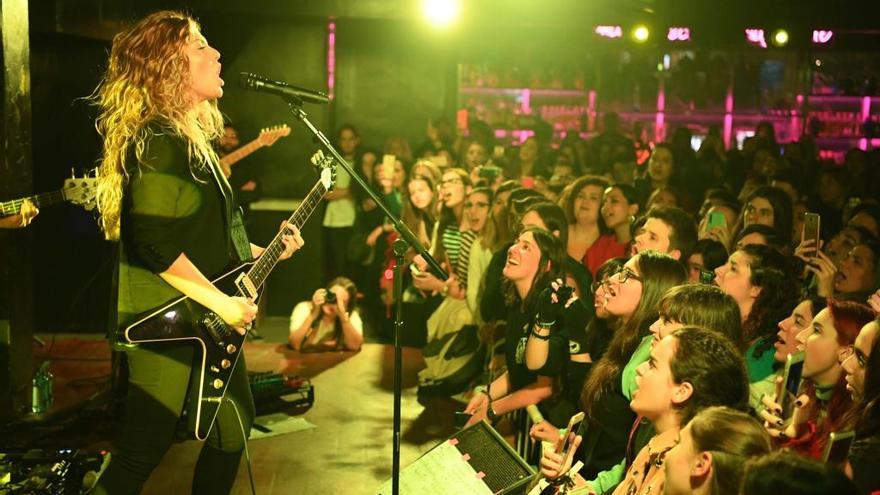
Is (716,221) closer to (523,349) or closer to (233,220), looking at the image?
(523,349)

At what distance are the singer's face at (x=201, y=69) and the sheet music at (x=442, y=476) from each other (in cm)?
150

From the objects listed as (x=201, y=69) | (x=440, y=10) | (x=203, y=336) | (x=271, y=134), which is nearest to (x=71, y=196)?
(x=271, y=134)

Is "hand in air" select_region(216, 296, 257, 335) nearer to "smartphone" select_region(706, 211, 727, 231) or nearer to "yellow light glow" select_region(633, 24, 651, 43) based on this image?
"smartphone" select_region(706, 211, 727, 231)

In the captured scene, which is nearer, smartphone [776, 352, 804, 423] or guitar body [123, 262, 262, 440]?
guitar body [123, 262, 262, 440]

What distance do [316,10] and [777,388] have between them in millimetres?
5803

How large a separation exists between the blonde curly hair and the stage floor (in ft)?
6.00

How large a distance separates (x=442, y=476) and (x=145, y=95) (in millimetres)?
1656

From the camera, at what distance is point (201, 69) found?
335cm

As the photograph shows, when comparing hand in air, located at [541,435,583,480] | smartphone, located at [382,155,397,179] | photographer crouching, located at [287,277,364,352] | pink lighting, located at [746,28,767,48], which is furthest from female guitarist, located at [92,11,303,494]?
pink lighting, located at [746,28,767,48]

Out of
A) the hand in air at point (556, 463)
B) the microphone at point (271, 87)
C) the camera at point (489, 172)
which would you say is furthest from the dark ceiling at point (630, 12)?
the hand in air at point (556, 463)

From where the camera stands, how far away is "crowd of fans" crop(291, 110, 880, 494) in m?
2.76

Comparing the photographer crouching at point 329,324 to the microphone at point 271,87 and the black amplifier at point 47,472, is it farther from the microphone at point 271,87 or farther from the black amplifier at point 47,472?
the microphone at point 271,87

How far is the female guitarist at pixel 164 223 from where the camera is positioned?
3.18m

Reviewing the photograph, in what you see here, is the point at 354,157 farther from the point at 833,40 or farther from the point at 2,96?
the point at 833,40
